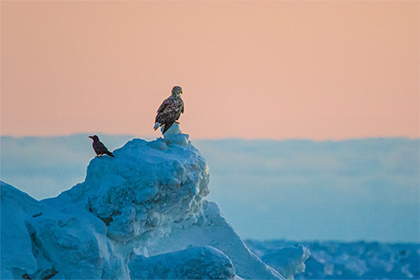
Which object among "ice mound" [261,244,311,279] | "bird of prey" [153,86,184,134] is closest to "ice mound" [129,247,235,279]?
"bird of prey" [153,86,184,134]

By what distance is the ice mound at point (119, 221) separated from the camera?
11.2m

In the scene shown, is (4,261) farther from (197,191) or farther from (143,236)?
(197,191)

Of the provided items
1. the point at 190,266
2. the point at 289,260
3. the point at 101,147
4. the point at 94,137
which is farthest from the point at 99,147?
the point at 289,260

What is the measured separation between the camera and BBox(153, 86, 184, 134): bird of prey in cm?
1289

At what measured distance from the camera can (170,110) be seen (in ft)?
42.3

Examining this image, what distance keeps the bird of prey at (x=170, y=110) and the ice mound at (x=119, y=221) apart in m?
0.31

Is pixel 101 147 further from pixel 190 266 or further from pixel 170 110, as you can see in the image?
pixel 190 266

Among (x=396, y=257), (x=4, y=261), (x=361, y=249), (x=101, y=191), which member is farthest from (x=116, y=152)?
(x=361, y=249)

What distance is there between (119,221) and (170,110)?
2.38m

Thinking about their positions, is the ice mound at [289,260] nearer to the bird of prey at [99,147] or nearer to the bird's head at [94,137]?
the bird of prey at [99,147]

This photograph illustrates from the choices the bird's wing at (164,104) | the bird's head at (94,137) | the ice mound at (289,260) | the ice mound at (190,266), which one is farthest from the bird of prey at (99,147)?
the ice mound at (289,260)

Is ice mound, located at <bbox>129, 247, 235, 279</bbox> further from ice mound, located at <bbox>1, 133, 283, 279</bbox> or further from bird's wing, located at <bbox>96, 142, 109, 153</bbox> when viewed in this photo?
bird's wing, located at <bbox>96, 142, 109, 153</bbox>

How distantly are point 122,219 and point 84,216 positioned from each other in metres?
0.66

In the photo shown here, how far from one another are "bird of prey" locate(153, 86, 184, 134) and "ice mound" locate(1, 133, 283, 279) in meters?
0.31
